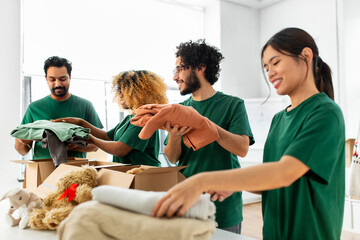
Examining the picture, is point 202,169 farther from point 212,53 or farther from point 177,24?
point 177,24

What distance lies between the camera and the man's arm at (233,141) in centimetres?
133

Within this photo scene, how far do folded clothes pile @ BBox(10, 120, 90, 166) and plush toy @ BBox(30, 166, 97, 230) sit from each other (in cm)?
44

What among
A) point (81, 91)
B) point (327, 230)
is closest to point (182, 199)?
point (327, 230)

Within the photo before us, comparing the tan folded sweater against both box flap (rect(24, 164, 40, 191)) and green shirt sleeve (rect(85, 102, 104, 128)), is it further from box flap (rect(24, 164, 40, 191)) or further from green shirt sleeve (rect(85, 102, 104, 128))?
green shirt sleeve (rect(85, 102, 104, 128))

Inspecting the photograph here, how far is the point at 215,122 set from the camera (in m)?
1.55

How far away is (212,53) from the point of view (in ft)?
5.52

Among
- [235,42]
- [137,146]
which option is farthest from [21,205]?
[235,42]

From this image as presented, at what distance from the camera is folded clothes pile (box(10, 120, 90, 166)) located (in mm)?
1615

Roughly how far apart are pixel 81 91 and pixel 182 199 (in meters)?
3.11

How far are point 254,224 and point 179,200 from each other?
10.4ft

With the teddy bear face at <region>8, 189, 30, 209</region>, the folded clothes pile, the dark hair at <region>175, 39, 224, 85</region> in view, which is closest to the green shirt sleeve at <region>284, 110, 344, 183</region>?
the dark hair at <region>175, 39, 224, 85</region>

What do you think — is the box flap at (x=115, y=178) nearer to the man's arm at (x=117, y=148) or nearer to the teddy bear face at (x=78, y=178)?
the teddy bear face at (x=78, y=178)

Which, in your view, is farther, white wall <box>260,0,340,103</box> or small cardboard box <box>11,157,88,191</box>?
white wall <box>260,0,340,103</box>

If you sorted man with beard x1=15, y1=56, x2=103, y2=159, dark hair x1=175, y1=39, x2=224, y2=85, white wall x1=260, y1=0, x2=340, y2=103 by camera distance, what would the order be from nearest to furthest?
dark hair x1=175, y1=39, x2=224, y2=85 < man with beard x1=15, y1=56, x2=103, y2=159 < white wall x1=260, y1=0, x2=340, y2=103
